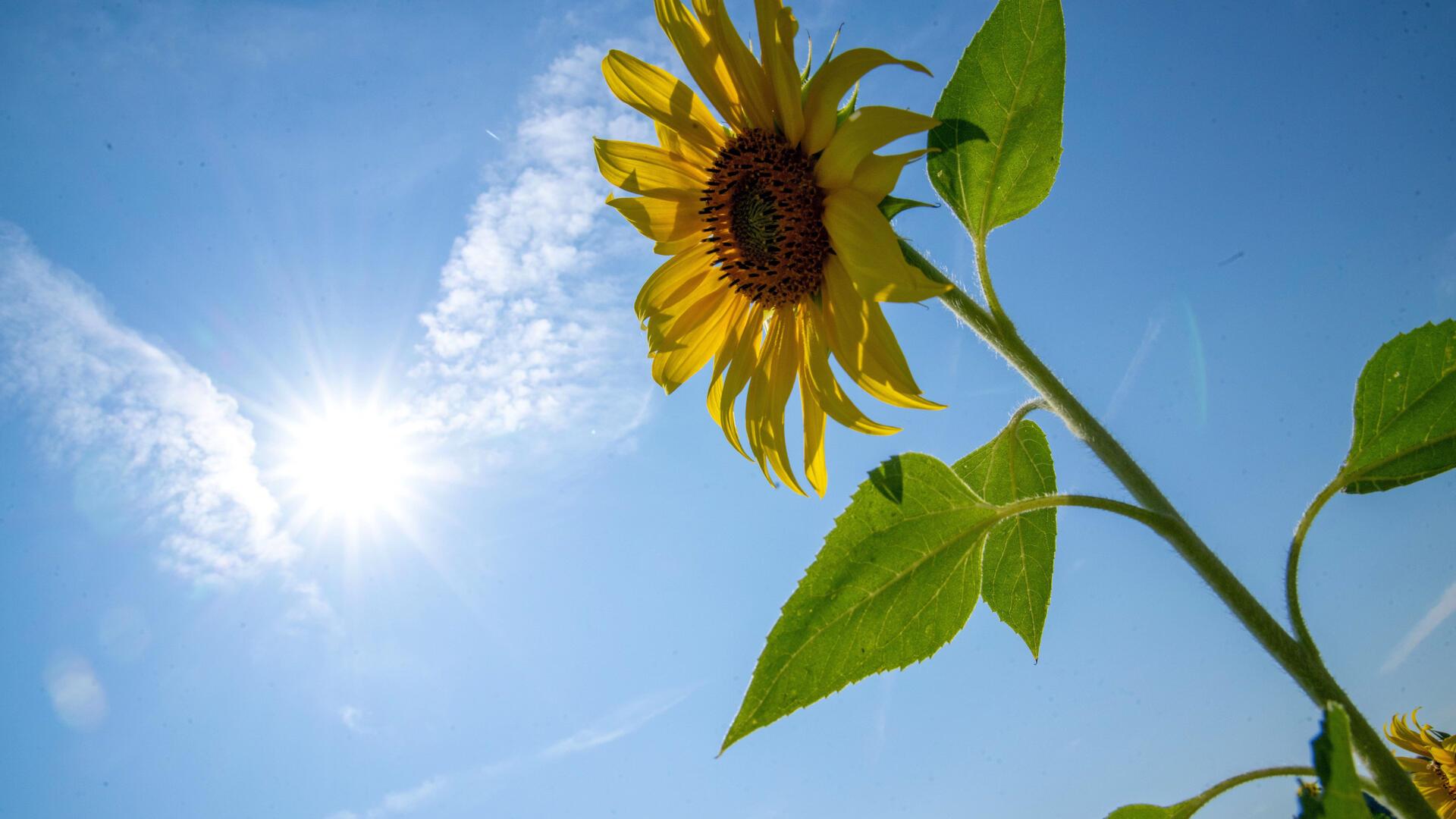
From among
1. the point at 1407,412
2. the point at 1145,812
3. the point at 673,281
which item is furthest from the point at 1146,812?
the point at 673,281

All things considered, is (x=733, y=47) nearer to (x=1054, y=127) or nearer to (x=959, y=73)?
(x=959, y=73)

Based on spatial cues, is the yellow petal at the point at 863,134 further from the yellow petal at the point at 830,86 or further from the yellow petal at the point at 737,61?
the yellow petal at the point at 737,61

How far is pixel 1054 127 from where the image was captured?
61.7 inches

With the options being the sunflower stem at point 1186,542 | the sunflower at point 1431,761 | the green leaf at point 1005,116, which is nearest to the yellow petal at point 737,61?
the green leaf at point 1005,116

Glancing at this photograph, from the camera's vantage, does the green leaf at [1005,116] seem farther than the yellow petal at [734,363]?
No

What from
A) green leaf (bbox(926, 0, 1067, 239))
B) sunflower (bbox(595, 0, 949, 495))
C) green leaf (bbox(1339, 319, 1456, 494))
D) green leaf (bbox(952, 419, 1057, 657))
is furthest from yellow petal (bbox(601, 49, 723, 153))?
green leaf (bbox(1339, 319, 1456, 494))

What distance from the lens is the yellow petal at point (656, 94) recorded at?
6.83 ft

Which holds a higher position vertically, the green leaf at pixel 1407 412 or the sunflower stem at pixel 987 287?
the sunflower stem at pixel 987 287

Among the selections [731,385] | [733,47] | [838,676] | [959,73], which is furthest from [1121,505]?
[733,47]

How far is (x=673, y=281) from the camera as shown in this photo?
2.26 metres

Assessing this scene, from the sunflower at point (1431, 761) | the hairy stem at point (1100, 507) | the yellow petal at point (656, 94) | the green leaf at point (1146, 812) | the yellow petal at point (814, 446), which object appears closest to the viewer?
the hairy stem at point (1100, 507)

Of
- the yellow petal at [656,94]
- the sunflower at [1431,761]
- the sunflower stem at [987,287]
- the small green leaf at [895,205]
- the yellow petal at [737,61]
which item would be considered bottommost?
the sunflower at [1431,761]

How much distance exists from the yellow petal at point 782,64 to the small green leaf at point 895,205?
35 centimetres

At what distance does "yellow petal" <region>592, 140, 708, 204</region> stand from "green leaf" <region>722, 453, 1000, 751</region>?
3.30ft
